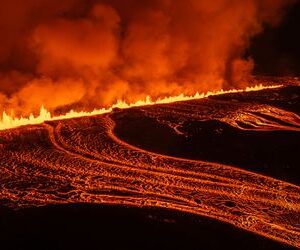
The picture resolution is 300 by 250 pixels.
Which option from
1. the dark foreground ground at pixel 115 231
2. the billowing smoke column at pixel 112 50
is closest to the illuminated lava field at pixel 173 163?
the dark foreground ground at pixel 115 231

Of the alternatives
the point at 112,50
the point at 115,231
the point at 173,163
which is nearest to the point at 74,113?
the point at 112,50

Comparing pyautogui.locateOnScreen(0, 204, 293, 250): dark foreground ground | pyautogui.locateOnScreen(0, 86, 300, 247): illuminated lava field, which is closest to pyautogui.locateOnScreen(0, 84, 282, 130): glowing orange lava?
pyautogui.locateOnScreen(0, 86, 300, 247): illuminated lava field

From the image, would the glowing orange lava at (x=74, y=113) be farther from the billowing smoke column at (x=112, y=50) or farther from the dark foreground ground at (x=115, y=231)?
the dark foreground ground at (x=115, y=231)

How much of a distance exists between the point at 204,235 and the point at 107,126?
508 cm

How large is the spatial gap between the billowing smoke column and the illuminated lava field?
1.90 m

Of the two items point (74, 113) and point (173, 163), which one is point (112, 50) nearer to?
point (74, 113)

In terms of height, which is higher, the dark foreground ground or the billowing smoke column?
the billowing smoke column

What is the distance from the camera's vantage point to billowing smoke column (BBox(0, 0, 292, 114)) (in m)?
12.5

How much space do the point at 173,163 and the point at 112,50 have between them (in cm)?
723

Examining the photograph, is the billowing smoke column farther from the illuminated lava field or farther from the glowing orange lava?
the illuminated lava field

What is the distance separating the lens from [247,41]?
722 inches

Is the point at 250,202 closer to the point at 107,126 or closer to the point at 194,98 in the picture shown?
the point at 107,126

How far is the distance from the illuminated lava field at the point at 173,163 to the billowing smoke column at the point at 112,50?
74.9 inches

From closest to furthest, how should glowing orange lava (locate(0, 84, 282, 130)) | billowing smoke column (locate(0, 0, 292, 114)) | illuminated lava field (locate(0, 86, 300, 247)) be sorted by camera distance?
illuminated lava field (locate(0, 86, 300, 247)) → glowing orange lava (locate(0, 84, 282, 130)) → billowing smoke column (locate(0, 0, 292, 114))
